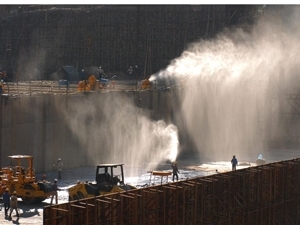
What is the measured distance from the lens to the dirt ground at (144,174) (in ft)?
104

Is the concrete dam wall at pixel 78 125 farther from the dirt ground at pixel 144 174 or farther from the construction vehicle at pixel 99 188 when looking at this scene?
the construction vehicle at pixel 99 188

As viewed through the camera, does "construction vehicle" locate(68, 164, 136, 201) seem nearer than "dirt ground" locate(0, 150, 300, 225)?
No

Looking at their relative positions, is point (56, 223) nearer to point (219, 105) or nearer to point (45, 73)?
point (219, 105)

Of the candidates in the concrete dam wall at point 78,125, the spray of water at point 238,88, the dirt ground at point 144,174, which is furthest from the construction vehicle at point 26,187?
the spray of water at point 238,88

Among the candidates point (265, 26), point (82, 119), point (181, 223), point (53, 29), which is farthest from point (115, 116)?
point (53, 29)

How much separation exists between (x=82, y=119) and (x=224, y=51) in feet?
50.8

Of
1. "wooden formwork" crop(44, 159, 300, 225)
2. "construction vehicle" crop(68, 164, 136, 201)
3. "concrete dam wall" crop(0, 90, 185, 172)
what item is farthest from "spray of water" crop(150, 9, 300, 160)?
"wooden formwork" crop(44, 159, 300, 225)

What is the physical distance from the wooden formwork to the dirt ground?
6.14m

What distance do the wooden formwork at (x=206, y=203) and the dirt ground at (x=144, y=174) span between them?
20.1 ft

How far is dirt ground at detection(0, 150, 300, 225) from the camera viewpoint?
3156 cm

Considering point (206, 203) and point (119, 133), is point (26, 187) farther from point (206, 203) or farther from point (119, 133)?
point (119, 133)

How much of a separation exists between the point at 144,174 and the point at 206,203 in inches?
652

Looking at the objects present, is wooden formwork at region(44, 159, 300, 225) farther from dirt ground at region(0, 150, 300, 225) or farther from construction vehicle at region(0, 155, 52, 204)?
construction vehicle at region(0, 155, 52, 204)

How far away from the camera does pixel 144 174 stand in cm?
4362
